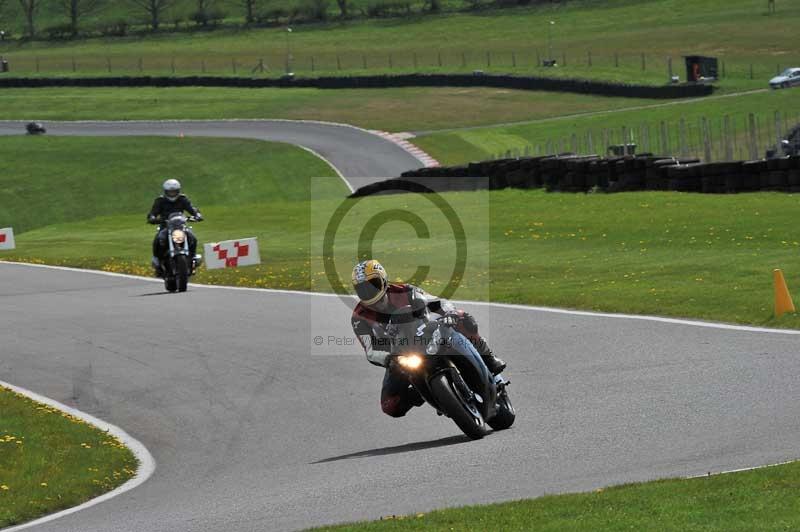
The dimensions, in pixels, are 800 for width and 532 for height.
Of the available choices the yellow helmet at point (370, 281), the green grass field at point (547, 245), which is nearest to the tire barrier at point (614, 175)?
the green grass field at point (547, 245)

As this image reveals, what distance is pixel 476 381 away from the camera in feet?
39.4

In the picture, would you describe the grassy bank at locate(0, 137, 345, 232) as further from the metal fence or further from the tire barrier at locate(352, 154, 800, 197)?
the tire barrier at locate(352, 154, 800, 197)

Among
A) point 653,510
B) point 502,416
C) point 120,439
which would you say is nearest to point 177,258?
point 120,439

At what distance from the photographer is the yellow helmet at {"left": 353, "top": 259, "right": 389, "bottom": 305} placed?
11.3 metres

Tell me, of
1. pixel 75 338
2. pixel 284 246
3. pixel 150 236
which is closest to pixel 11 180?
pixel 150 236

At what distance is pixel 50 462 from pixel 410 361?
3.31m

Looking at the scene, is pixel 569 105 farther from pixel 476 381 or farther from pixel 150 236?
pixel 476 381

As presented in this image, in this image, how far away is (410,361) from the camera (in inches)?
458

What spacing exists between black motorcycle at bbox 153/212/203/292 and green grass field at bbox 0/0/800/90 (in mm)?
56338

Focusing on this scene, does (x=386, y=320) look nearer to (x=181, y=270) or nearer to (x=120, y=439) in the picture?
(x=120, y=439)

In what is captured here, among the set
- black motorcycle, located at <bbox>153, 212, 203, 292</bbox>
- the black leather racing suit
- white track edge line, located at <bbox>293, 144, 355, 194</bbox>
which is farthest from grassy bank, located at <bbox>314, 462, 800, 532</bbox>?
white track edge line, located at <bbox>293, 144, 355, 194</bbox>

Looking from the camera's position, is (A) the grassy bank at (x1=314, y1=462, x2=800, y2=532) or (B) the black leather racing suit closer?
(A) the grassy bank at (x1=314, y1=462, x2=800, y2=532)

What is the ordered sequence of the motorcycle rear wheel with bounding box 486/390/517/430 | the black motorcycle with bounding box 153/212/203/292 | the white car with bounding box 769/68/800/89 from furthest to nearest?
1. the white car with bounding box 769/68/800/89
2. the black motorcycle with bounding box 153/212/203/292
3. the motorcycle rear wheel with bounding box 486/390/517/430

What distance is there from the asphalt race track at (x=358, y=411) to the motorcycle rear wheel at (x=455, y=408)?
0.19 m
